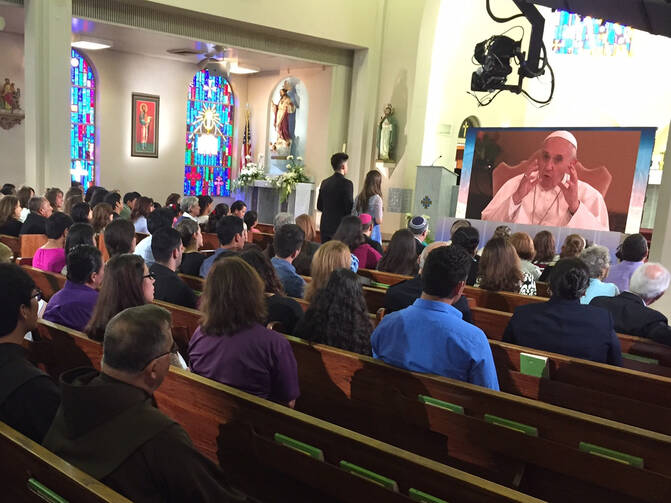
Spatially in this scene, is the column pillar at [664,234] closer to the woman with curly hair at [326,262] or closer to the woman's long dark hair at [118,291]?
the woman with curly hair at [326,262]

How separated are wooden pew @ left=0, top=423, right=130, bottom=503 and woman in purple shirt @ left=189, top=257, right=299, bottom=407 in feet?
3.02

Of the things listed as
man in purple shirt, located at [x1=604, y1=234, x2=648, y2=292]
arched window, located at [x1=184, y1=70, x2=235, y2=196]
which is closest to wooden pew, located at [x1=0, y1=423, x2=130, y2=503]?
man in purple shirt, located at [x1=604, y1=234, x2=648, y2=292]

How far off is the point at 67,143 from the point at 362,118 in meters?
5.35

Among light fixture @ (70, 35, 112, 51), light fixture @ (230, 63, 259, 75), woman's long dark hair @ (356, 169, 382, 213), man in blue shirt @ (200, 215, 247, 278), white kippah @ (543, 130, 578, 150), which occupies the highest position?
light fixture @ (230, 63, 259, 75)

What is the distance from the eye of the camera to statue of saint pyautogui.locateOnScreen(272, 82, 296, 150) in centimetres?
1366

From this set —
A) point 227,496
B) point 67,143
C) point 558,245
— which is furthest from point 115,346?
point 558,245

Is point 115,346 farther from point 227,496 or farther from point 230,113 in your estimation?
point 230,113

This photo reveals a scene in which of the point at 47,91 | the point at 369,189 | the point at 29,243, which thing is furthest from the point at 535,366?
the point at 47,91

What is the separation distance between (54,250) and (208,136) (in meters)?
10.7

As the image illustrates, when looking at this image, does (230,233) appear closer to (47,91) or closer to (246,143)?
(47,91)

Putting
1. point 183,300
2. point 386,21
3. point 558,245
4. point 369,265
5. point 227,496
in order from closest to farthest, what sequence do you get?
point 227,496 < point 183,300 < point 369,265 < point 558,245 < point 386,21

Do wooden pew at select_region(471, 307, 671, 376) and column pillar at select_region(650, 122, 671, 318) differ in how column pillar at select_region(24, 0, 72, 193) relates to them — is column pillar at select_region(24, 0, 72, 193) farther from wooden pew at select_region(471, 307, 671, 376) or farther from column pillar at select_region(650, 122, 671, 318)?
wooden pew at select_region(471, 307, 671, 376)

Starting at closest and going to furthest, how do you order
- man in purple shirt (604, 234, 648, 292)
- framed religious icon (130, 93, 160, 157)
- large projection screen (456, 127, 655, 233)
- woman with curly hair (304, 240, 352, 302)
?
woman with curly hair (304, 240, 352, 302), man in purple shirt (604, 234, 648, 292), large projection screen (456, 127, 655, 233), framed religious icon (130, 93, 160, 157)

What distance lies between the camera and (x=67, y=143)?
8.60m
